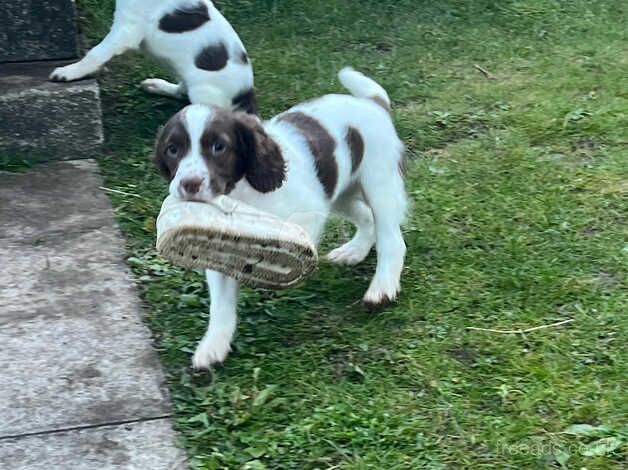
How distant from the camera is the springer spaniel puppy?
12.6 feet

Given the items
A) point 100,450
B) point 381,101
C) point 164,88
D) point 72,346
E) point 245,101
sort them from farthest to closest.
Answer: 1. point 164,88
2. point 245,101
3. point 381,101
4. point 72,346
5. point 100,450

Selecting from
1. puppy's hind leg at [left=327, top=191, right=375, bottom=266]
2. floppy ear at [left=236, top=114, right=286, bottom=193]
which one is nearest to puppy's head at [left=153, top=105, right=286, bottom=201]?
floppy ear at [left=236, top=114, right=286, bottom=193]

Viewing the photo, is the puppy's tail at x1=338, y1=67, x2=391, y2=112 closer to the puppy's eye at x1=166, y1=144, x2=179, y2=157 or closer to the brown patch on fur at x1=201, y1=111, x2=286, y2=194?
the brown patch on fur at x1=201, y1=111, x2=286, y2=194

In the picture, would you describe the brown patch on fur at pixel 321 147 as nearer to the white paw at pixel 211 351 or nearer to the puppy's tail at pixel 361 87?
the puppy's tail at pixel 361 87

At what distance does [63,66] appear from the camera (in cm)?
638

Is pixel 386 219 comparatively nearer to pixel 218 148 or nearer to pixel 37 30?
pixel 218 148

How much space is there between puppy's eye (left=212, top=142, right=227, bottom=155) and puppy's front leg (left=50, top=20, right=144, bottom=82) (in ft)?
8.46

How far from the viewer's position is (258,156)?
395 cm

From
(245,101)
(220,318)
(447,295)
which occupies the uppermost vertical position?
(220,318)

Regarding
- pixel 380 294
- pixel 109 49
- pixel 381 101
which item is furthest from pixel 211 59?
pixel 380 294

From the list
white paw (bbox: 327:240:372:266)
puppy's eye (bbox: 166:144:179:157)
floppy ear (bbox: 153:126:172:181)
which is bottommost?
white paw (bbox: 327:240:372:266)

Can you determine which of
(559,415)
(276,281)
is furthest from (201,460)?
(559,415)

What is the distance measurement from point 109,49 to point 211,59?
23.3 inches

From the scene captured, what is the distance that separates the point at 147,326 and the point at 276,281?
2.06ft
